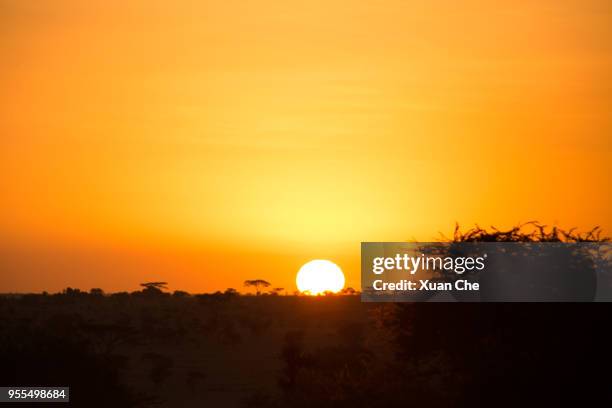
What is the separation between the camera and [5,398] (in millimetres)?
27031

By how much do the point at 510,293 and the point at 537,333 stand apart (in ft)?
4.71

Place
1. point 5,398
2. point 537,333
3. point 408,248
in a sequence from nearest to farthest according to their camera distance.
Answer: point 5,398
point 537,333
point 408,248

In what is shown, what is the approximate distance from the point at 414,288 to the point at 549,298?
4.12m

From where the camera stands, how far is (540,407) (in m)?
28.4

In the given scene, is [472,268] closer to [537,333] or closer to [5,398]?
[537,333]

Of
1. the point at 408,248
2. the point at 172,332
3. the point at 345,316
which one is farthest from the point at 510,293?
the point at 345,316

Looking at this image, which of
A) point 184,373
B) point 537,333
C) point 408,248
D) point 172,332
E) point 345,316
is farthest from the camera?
point 345,316

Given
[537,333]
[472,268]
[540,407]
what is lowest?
[540,407]

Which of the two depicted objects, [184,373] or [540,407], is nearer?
[540,407]

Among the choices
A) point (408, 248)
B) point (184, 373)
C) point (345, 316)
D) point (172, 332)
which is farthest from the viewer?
point (345, 316)

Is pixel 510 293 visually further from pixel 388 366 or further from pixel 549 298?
pixel 388 366

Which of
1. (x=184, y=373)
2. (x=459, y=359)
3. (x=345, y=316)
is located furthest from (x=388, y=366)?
(x=345, y=316)

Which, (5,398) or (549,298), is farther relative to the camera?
(549,298)

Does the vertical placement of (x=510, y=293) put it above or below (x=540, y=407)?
above
